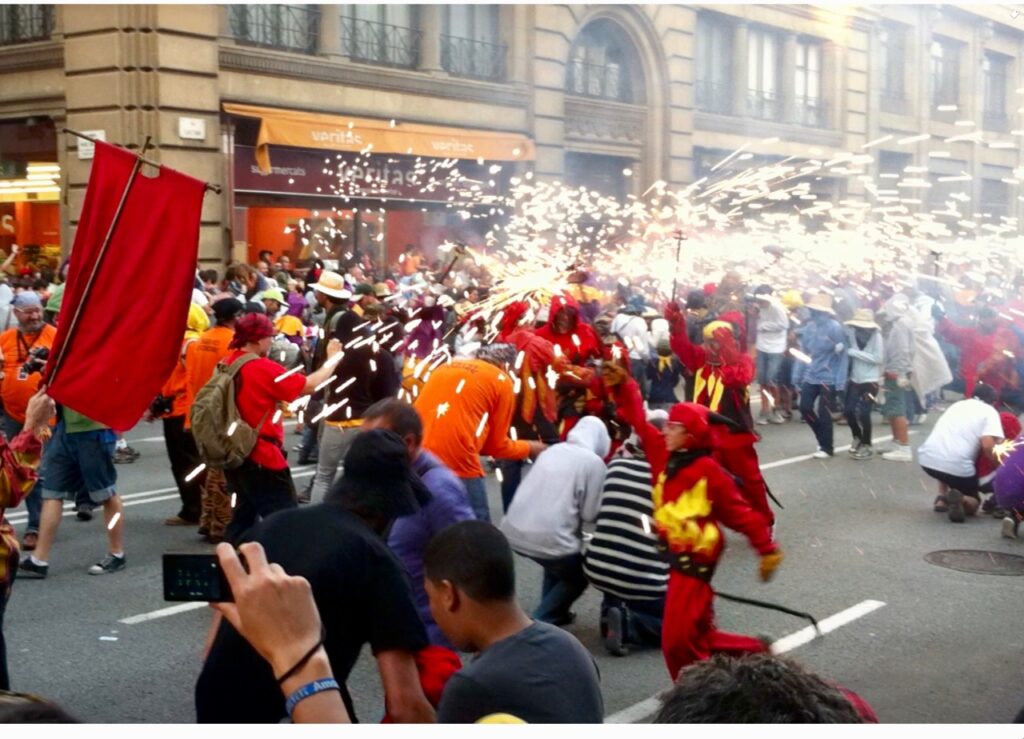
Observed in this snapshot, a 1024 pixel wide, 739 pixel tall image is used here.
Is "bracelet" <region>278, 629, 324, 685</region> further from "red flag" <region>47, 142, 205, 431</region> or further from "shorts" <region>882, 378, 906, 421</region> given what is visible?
"shorts" <region>882, 378, 906, 421</region>

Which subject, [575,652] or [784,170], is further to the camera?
[784,170]

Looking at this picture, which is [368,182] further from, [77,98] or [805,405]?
[805,405]

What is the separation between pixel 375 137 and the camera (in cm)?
2033

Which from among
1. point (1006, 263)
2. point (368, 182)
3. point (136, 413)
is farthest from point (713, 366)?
point (1006, 263)

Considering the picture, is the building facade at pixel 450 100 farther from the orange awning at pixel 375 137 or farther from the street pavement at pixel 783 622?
the street pavement at pixel 783 622

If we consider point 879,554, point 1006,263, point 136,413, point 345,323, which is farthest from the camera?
point 1006,263

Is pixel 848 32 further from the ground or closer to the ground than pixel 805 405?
further from the ground

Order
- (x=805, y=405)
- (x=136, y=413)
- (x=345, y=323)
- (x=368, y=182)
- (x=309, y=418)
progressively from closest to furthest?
(x=136, y=413), (x=345, y=323), (x=309, y=418), (x=805, y=405), (x=368, y=182)

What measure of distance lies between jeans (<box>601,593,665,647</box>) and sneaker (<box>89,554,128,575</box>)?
128 inches

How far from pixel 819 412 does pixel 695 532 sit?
25.4ft

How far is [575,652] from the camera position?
3.33 metres

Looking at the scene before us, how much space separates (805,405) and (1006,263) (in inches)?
550

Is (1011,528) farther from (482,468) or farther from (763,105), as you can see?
(763,105)

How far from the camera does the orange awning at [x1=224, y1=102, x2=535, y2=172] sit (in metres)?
19.0
